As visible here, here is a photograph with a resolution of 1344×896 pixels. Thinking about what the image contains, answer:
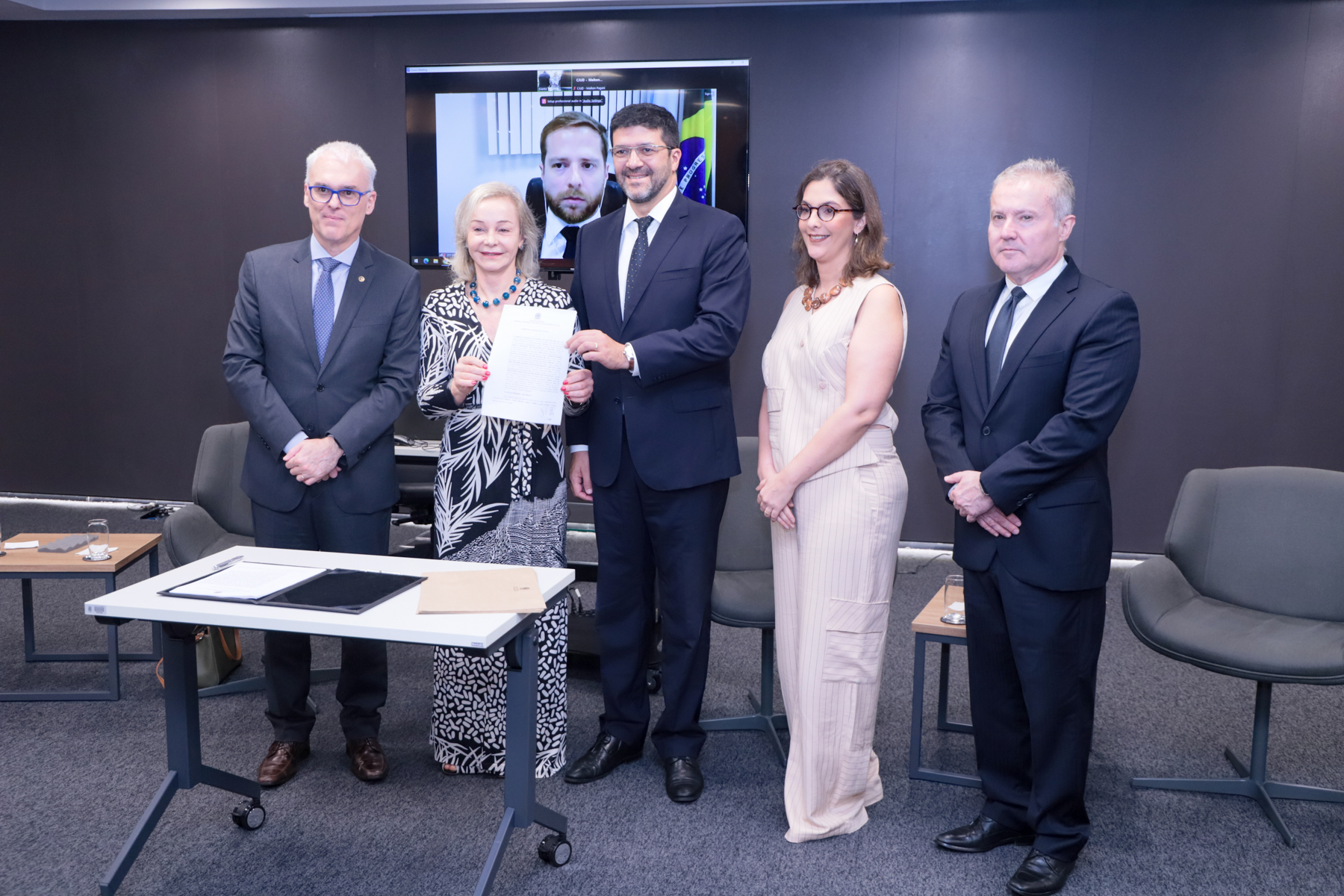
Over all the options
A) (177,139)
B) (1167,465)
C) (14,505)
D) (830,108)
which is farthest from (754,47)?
(14,505)

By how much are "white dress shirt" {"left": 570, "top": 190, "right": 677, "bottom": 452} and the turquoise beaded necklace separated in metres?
0.29

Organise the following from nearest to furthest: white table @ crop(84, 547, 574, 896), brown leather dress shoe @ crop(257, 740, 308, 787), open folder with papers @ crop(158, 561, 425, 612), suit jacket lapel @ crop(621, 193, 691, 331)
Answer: white table @ crop(84, 547, 574, 896)
open folder with papers @ crop(158, 561, 425, 612)
suit jacket lapel @ crop(621, 193, 691, 331)
brown leather dress shoe @ crop(257, 740, 308, 787)

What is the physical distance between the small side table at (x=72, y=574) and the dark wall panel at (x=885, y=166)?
113 inches

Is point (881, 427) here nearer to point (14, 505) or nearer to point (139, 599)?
point (139, 599)

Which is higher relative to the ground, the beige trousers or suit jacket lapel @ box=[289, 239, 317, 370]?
suit jacket lapel @ box=[289, 239, 317, 370]

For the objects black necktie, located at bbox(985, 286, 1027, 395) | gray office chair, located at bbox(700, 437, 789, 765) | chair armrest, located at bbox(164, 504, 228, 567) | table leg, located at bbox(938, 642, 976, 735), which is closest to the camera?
black necktie, located at bbox(985, 286, 1027, 395)

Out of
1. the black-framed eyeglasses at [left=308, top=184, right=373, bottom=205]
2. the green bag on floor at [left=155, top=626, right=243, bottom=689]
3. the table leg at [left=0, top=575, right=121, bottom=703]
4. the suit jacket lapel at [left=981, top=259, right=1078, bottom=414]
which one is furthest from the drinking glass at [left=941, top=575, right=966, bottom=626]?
the table leg at [left=0, top=575, right=121, bottom=703]

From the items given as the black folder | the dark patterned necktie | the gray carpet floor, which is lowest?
the gray carpet floor

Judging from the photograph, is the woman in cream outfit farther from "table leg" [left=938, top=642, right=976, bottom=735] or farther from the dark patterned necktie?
"table leg" [left=938, top=642, right=976, bottom=735]

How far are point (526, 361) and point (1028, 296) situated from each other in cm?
125

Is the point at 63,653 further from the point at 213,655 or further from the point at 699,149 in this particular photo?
the point at 699,149

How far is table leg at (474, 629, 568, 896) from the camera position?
216cm

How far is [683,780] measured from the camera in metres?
2.81

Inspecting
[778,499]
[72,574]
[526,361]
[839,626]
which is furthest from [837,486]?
[72,574]
